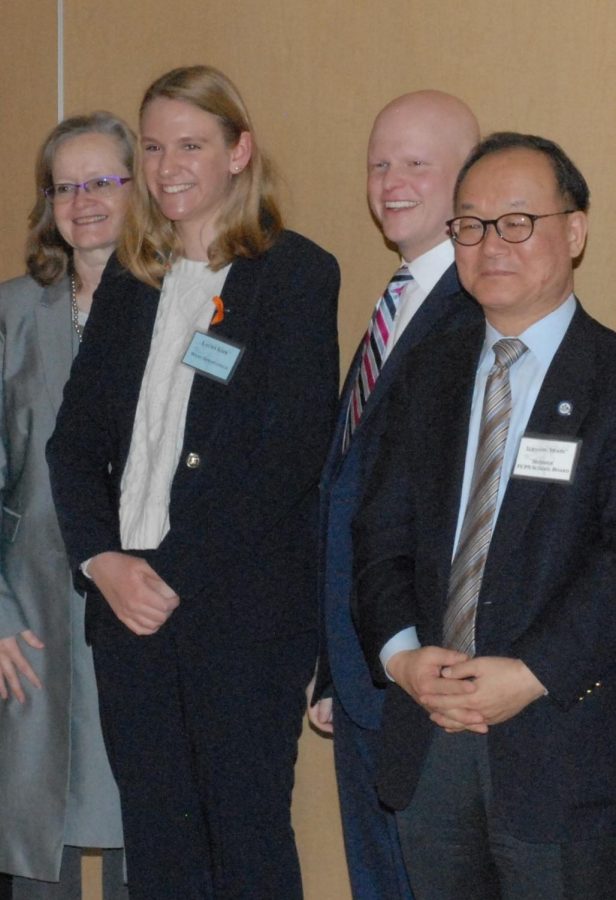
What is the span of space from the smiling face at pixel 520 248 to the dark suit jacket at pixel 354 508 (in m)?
0.29

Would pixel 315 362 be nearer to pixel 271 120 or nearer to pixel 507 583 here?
pixel 507 583

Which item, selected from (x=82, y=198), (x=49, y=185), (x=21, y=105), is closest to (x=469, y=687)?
(x=82, y=198)

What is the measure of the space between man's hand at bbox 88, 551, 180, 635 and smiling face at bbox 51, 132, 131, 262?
82cm

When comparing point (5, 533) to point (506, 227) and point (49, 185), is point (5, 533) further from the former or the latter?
point (506, 227)

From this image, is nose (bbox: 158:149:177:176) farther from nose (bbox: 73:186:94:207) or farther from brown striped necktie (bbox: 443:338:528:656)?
brown striped necktie (bbox: 443:338:528:656)

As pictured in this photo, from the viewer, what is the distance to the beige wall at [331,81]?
279 centimetres

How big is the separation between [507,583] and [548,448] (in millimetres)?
225

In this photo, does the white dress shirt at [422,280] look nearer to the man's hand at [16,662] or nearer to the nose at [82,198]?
the nose at [82,198]

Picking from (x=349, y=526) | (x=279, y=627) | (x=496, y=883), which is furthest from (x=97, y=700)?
(x=496, y=883)

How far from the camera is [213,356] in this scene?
2.66 m

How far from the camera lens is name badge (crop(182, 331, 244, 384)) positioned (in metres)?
2.64

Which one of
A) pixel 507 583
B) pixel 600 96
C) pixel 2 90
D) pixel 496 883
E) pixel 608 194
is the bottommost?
pixel 496 883

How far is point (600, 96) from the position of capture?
275cm

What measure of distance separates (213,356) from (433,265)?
485 mm
